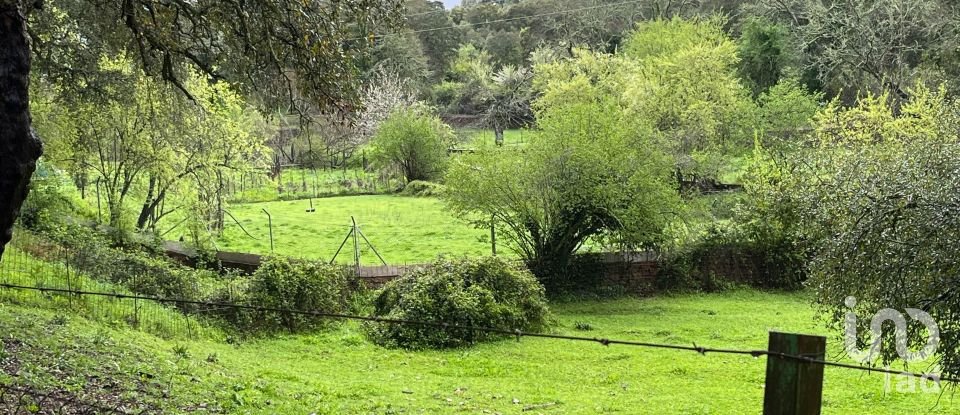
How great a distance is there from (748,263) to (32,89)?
1900 centimetres

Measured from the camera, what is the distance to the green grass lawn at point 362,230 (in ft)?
76.7

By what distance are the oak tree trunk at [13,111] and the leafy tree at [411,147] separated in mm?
34342

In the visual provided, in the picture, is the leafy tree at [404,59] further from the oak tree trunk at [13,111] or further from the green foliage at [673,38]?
the oak tree trunk at [13,111]

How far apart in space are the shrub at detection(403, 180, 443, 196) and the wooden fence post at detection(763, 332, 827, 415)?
3355 cm

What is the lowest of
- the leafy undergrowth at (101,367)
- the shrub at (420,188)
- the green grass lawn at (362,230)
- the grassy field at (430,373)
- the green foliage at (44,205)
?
the grassy field at (430,373)

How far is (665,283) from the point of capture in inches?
829

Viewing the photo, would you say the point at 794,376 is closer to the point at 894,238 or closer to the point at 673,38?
the point at 894,238

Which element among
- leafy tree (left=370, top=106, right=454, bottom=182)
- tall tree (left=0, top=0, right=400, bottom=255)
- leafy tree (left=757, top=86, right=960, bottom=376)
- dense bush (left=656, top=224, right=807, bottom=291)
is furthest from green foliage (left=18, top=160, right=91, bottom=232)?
leafy tree (left=370, top=106, right=454, bottom=182)

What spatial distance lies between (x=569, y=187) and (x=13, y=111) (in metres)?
15.4

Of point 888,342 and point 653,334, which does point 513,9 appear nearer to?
point 653,334

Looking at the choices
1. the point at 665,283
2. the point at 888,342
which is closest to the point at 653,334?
the point at 665,283

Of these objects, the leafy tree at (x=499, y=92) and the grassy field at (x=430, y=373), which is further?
the leafy tree at (x=499, y=92)

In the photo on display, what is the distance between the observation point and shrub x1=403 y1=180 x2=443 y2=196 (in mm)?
36781

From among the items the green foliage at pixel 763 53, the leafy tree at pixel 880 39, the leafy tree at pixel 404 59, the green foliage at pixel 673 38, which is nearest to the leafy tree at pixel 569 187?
the green foliage at pixel 673 38
